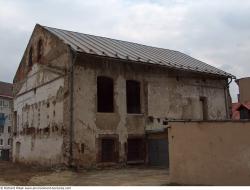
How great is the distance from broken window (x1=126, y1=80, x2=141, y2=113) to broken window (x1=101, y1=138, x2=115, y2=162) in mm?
2373

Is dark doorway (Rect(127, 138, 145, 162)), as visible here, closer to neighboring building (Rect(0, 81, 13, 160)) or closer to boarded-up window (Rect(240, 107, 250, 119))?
boarded-up window (Rect(240, 107, 250, 119))

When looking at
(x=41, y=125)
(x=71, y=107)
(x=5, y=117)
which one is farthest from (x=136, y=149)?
(x=5, y=117)

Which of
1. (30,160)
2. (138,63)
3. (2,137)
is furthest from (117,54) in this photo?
(2,137)

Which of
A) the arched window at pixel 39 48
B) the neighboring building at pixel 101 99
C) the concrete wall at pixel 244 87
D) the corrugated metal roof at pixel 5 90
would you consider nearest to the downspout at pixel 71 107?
the neighboring building at pixel 101 99

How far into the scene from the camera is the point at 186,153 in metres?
10.9

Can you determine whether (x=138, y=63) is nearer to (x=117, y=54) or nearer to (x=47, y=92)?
(x=117, y=54)

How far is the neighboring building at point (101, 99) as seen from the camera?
16594 millimetres

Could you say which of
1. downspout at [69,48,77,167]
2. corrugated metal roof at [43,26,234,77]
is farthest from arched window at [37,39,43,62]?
downspout at [69,48,77,167]

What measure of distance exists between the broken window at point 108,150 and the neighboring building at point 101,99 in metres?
0.05

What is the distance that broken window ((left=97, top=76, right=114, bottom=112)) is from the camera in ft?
58.6

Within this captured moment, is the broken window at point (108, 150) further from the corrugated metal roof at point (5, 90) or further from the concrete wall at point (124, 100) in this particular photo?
the corrugated metal roof at point (5, 90)

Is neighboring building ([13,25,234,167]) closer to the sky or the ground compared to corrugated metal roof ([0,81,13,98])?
closer to the ground

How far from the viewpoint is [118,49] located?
64.7 feet

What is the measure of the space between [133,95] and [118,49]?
285 cm
